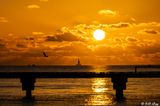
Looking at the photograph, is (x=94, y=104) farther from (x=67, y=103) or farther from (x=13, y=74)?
(x=13, y=74)

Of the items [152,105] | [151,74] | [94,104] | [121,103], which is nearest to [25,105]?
[94,104]

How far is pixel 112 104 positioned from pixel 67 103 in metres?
4.78

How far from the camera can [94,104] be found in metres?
47.2

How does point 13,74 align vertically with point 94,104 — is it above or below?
above

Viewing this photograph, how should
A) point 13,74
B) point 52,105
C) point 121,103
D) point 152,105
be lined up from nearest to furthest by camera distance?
1. point 152,105
2. point 52,105
3. point 121,103
4. point 13,74

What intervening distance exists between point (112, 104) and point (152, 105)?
236 inches

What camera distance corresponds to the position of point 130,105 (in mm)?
47250

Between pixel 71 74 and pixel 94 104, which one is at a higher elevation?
pixel 71 74

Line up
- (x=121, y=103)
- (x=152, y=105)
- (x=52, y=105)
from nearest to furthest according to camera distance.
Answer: (x=152, y=105) → (x=52, y=105) → (x=121, y=103)

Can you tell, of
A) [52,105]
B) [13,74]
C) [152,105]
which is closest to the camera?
[152,105]

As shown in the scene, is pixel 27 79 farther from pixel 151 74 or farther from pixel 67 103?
pixel 151 74

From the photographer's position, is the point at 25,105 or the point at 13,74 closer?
the point at 25,105

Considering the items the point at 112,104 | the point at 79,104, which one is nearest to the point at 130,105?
the point at 112,104

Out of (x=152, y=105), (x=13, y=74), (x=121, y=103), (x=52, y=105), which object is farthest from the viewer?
(x=13, y=74)
